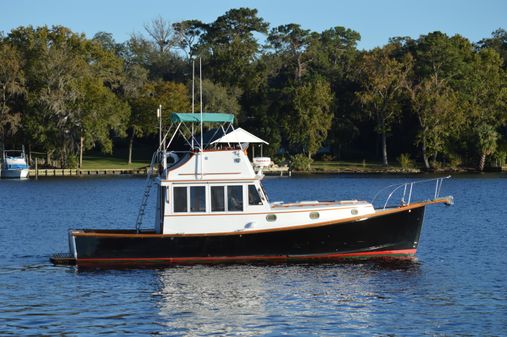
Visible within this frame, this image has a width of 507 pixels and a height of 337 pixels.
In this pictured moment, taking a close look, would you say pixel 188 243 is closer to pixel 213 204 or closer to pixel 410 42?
pixel 213 204

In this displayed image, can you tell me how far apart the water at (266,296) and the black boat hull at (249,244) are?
73 cm

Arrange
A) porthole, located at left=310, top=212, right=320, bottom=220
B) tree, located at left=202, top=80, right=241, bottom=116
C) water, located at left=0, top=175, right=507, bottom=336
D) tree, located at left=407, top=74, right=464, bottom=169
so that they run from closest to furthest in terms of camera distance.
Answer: water, located at left=0, top=175, right=507, bottom=336
porthole, located at left=310, top=212, right=320, bottom=220
tree, located at left=407, top=74, right=464, bottom=169
tree, located at left=202, top=80, right=241, bottom=116

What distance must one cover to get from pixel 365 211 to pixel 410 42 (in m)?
94.3

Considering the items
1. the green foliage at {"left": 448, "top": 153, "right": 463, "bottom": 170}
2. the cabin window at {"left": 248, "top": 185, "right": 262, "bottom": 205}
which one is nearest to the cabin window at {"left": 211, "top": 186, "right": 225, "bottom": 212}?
the cabin window at {"left": 248, "top": 185, "right": 262, "bottom": 205}

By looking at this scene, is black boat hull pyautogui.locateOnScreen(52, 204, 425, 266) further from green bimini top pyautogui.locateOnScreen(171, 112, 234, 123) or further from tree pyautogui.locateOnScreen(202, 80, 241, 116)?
tree pyautogui.locateOnScreen(202, 80, 241, 116)

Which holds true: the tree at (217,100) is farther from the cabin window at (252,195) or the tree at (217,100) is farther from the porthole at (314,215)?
Result: the porthole at (314,215)

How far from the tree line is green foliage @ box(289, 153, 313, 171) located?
183 centimetres

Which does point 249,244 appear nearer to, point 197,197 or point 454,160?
point 197,197

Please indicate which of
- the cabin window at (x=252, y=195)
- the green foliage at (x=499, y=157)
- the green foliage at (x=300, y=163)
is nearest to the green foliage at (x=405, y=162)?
the green foliage at (x=499, y=157)

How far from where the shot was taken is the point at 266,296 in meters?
29.5

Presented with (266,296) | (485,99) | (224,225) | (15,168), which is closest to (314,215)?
(224,225)

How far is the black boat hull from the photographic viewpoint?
1352 inches

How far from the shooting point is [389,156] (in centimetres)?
12238


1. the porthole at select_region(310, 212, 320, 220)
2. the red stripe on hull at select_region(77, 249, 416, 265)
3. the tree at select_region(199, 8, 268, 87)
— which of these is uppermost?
the tree at select_region(199, 8, 268, 87)
